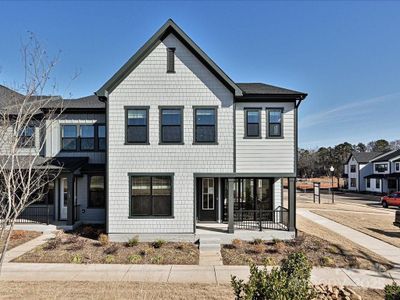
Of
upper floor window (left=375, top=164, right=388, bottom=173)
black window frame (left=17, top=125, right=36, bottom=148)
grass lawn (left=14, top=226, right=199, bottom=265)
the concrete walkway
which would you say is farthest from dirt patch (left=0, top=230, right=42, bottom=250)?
upper floor window (left=375, top=164, right=388, bottom=173)

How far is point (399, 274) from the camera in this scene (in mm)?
9703

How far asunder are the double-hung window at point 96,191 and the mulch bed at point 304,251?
8029 mm

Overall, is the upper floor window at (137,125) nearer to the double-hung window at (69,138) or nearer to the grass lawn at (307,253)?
the double-hung window at (69,138)

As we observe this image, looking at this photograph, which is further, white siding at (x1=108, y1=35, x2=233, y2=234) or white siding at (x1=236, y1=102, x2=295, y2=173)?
white siding at (x1=236, y1=102, x2=295, y2=173)

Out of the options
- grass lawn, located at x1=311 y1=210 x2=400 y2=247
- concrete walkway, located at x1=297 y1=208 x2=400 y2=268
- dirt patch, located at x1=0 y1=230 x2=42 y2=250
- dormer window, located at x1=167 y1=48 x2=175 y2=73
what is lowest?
grass lawn, located at x1=311 y1=210 x2=400 y2=247

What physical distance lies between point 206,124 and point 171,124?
1.70 meters

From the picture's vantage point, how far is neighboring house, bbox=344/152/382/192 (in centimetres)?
5538

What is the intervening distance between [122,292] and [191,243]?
566cm

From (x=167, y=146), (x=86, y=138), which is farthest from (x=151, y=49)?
(x=86, y=138)

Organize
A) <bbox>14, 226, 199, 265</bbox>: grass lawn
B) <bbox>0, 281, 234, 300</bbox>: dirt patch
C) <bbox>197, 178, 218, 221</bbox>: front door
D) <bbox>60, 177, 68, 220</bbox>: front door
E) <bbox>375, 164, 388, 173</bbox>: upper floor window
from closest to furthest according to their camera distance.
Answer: <bbox>0, 281, 234, 300</bbox>: dirt patch → <bbox>14, 226, 199, 265</bbox>: grass lawn → <bbox>197, 178, 218, 221</bbox>: front door → <bbox>60, 177, 68, 220</bbox>: front door → <bbox>375, 164, 388, 173</bbox>: upper floor window

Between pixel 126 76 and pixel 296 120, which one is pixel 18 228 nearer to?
pixel 126 76

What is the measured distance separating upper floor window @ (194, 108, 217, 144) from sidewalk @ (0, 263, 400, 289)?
598 cm

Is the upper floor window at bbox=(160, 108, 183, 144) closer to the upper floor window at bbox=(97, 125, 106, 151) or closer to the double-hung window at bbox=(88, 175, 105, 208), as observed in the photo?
the upper floor window at bbox=(97, 125, 106, 151)

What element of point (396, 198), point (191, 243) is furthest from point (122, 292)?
point (396, 198)
